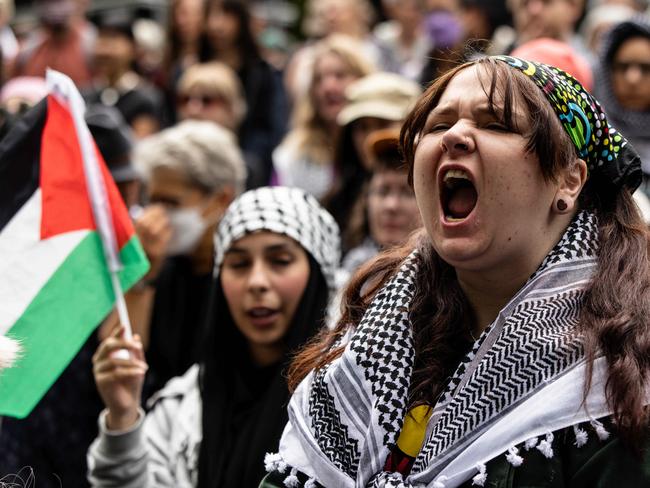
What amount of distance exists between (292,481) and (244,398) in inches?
48.8

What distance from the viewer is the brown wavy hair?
7.54ft

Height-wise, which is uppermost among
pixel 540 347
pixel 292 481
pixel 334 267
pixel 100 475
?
pixel 540 347

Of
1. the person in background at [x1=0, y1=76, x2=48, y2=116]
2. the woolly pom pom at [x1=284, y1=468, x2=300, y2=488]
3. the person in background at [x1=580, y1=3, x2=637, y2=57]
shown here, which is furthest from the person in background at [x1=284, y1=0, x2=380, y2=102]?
the woolly pom pom at [x1=284, y1=468, x2=300, y2=488]

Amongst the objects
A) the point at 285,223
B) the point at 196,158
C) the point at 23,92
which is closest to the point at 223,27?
the point at 23,92

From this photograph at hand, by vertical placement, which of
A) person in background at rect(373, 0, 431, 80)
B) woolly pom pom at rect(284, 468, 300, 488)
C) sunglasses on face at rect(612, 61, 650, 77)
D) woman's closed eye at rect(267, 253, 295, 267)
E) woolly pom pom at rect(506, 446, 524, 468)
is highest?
woolly pom pom at rect(506, 446, 524, 468)

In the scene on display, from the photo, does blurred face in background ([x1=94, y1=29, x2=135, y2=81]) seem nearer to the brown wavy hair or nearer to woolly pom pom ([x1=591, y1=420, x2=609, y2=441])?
the brown wavy hair

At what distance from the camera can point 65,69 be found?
28.5 ft

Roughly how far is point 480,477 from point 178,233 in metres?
3.21

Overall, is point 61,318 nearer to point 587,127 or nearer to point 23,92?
point 587,127

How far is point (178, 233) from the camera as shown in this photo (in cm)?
532

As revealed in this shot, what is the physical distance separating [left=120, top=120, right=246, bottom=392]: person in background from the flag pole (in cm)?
107

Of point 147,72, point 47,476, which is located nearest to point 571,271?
point 47,476

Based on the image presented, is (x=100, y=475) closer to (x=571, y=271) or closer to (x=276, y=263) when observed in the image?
(x=276, y=263)

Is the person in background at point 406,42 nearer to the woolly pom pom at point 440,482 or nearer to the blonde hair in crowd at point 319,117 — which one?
the blonde hair in crowd at point 319,117
